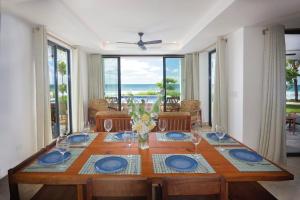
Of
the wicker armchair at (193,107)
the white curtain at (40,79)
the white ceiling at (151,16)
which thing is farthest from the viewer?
the wicker armchair at (193,107)

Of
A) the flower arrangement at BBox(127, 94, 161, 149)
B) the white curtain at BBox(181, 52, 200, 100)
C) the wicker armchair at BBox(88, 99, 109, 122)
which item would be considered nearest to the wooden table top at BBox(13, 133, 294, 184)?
the flower arrangement at BBox(127, 94, 161, 149)

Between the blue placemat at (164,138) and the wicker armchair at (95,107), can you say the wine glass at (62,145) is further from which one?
the wicker armchair at (95,107)

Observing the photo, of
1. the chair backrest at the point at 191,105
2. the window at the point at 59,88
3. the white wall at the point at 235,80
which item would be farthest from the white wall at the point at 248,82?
the window at the point at 59,88

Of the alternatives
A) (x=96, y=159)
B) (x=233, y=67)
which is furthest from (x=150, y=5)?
(x=96, y=159)

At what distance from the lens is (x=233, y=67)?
4.28 metres

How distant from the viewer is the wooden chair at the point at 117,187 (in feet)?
3.88

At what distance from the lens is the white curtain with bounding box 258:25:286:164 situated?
3.62 metres

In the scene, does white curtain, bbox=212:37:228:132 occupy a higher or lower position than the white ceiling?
lower

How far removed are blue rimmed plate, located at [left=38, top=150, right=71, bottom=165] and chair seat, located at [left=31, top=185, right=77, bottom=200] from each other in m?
0.27

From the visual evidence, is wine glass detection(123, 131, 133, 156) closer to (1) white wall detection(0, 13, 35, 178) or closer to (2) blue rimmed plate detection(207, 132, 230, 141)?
(2) blue rimmed plate detection(207, 132, 230, 141)

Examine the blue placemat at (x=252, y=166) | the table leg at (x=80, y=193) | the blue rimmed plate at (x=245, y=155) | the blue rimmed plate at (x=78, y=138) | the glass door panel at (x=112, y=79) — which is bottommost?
the table leg at (x=80, y=193)

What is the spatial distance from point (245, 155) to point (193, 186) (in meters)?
0.81

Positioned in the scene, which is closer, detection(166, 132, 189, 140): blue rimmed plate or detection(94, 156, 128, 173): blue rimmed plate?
detection(94, 156, 128, 173): blue rimmed plate

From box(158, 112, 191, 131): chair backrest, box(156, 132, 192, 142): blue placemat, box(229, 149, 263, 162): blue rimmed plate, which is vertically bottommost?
box(229, 149, 263, 162): blue rimmed plate
